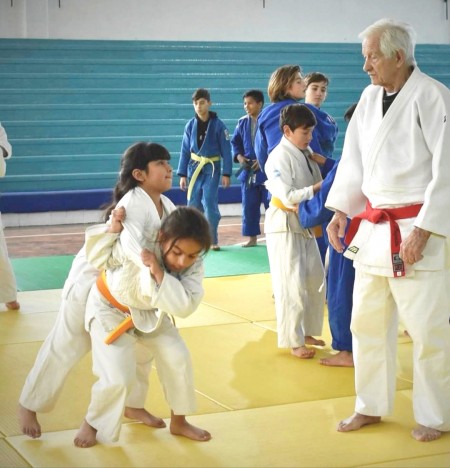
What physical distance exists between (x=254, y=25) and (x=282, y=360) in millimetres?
12095

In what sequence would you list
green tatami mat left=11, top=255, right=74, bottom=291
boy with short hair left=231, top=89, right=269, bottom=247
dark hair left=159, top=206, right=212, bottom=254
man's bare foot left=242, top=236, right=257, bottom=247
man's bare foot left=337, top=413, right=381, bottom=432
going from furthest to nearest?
1. man's bare foot left=242, top=236, right=257, bottom=247
2. boy with short hair left=231, top=89, right=269, bottom=247
3. green tatami mat left=11, top=255, right=74, bottom=291
4. man's bare foot left=337, top=413, right=381, bottom=432
5. dark hair left=159, top=206, right=212, bottom=254

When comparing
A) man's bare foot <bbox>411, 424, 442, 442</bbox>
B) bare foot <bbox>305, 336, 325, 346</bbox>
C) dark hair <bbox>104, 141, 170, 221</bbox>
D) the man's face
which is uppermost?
the man's face

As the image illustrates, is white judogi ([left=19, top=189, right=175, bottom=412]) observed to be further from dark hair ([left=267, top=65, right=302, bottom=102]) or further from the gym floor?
dark hair ([left=267, top=65, right=302, bottom=102])

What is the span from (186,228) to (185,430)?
0.87m

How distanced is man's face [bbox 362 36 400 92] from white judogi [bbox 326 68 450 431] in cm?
7

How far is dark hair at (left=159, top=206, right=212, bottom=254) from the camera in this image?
10.5 feet

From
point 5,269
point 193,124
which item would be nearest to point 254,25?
point 193,124

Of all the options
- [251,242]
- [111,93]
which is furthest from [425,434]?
[111,93]

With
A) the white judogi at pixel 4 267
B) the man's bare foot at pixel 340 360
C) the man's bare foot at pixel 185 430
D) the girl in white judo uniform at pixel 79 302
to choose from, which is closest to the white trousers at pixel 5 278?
the white judogi at pixel 4 267

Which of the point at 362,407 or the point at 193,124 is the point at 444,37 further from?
the point at 362,407

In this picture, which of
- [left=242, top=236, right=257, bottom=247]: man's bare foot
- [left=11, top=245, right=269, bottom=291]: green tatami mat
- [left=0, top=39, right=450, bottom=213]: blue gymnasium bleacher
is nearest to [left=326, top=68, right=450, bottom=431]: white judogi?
[left=11, top=245, right=269, bottom=291]: green tatami mat

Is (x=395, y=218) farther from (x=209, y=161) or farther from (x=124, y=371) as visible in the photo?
(x=209, y=161)

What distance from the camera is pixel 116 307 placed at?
3.43 meters

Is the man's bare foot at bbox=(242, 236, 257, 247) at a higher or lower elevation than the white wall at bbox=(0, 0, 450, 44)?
lower
